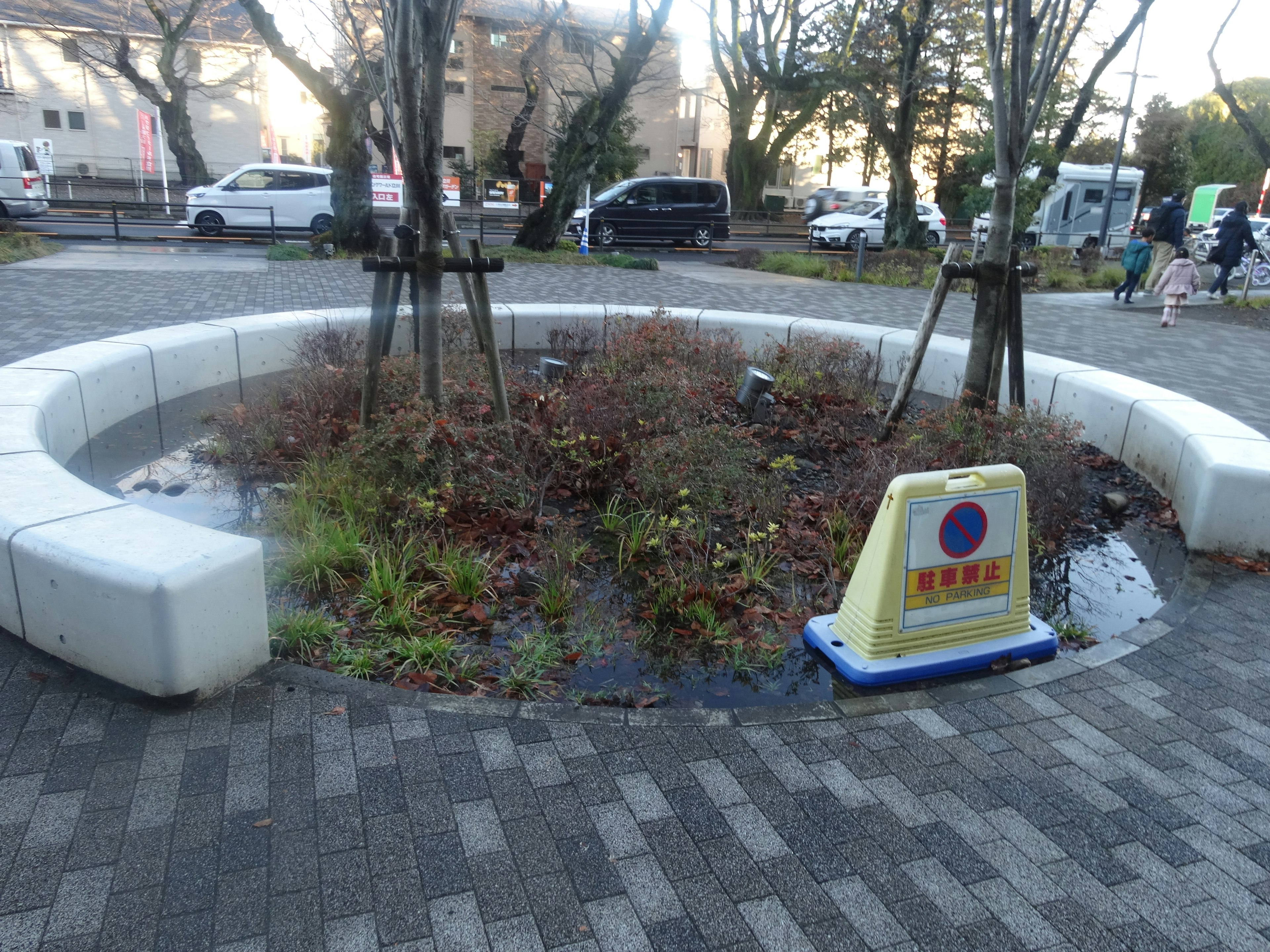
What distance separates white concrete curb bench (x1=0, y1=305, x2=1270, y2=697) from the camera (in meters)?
3.06

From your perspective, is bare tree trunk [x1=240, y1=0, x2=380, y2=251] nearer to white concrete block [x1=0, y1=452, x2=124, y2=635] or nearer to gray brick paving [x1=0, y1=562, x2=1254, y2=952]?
white concrete block [x1=0, y1=452, x2=124, y2=635]

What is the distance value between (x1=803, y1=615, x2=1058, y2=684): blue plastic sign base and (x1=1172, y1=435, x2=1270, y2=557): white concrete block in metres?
1.54

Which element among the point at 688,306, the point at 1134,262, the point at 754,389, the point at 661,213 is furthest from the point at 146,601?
the point at 661,213

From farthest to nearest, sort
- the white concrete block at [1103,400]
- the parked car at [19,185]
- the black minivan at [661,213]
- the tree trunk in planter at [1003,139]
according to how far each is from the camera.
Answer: the black minivan at [661,213] → the parked car at [19,185] → the white concrete block at [1103,400] → the tree trunk in planter at [1003,139]

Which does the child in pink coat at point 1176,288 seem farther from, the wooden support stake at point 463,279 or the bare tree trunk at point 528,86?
the bare tree trunk at point 528,86

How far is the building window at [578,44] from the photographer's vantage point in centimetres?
2384

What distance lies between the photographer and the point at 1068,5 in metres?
6.10

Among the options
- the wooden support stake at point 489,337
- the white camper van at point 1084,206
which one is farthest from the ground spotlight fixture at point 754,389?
the white camper van at point 1084,206

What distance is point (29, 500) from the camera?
354cm

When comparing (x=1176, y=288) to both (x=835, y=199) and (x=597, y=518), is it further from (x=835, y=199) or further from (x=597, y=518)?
(x=835, y=199)

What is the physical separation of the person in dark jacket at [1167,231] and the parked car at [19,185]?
75.2ft

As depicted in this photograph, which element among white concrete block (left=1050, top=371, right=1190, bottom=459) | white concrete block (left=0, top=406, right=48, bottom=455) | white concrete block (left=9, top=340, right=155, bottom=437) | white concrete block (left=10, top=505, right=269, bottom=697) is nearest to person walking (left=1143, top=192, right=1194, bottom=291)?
white concrete block (left=1050, top=371, right=1190, bottom=459)

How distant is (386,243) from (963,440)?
3.50 metres

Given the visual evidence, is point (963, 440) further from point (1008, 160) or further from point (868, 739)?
point (868, 739)
